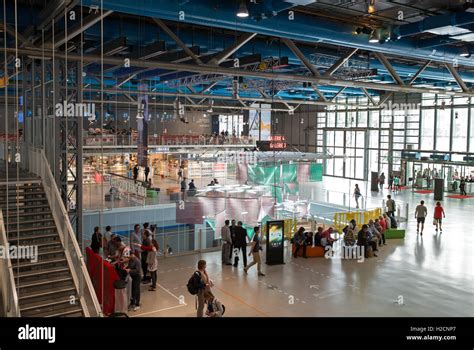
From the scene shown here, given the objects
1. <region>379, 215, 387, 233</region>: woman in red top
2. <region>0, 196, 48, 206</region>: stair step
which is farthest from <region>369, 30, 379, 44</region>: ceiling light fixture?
<region>0, 196, 48, 206</region>: stair step

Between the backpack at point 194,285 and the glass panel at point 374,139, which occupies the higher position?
the glass panel at point 374,139

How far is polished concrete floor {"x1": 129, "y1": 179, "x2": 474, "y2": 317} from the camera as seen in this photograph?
360 inches

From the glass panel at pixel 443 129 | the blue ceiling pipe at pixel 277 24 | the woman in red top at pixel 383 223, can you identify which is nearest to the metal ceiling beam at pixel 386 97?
the glass panel at pixel 443 129

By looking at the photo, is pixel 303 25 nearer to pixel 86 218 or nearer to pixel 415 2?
pixel 415 2

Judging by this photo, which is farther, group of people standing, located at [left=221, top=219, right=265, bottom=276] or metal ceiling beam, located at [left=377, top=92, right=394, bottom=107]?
metal ceiling beam, located at [left=377, top=92, right=394, bottom=107]

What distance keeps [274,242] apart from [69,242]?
504 centimetres

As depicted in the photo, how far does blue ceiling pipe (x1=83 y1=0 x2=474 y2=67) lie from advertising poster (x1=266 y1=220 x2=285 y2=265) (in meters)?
4.48

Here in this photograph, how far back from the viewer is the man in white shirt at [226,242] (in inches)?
474

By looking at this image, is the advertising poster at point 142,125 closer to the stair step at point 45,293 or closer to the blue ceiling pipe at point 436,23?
the blue ceiling pipe at point 436,23

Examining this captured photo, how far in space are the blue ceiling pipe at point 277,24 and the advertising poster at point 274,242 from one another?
4.48 meters

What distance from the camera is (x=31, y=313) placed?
7789 millimetres

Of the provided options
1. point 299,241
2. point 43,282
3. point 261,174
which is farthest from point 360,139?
point 43,282

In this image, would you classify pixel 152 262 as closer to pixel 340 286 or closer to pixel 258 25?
pixel 340 286

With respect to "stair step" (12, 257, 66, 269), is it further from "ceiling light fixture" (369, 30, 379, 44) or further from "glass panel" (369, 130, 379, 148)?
"glass panel" (369, 130, 379, 148)
